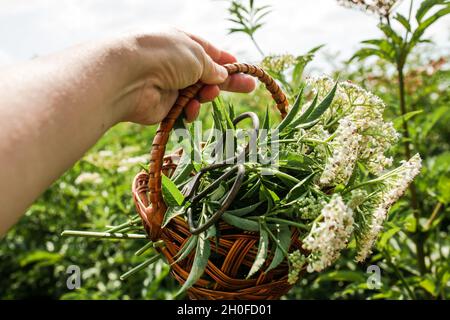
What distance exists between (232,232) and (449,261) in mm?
1089

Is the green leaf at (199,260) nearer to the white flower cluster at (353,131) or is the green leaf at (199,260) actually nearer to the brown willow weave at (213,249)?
the brown willow weave at (213,249)

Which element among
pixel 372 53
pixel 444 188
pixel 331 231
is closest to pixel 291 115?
pixel 331 231

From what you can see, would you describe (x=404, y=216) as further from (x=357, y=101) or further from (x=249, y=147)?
(x=249, y=147)

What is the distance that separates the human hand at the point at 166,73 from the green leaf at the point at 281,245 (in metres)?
0.29

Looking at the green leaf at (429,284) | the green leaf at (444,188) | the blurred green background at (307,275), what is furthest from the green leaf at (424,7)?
the green leaf at (429,284)

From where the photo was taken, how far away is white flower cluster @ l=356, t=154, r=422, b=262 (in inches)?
38.9

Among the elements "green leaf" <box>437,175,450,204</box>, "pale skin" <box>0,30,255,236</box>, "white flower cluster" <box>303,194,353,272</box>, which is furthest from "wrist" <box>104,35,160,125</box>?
"green leaf" <box>437,175,450,204</box>

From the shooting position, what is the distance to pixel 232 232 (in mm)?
1056

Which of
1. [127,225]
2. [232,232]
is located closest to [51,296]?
[127,225]

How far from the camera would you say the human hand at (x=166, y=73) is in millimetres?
970

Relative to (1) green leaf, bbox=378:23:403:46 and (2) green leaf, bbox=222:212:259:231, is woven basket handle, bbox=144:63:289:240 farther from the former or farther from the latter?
(1) green leaf, bbox=378:23:403:46

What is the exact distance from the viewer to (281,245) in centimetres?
99
